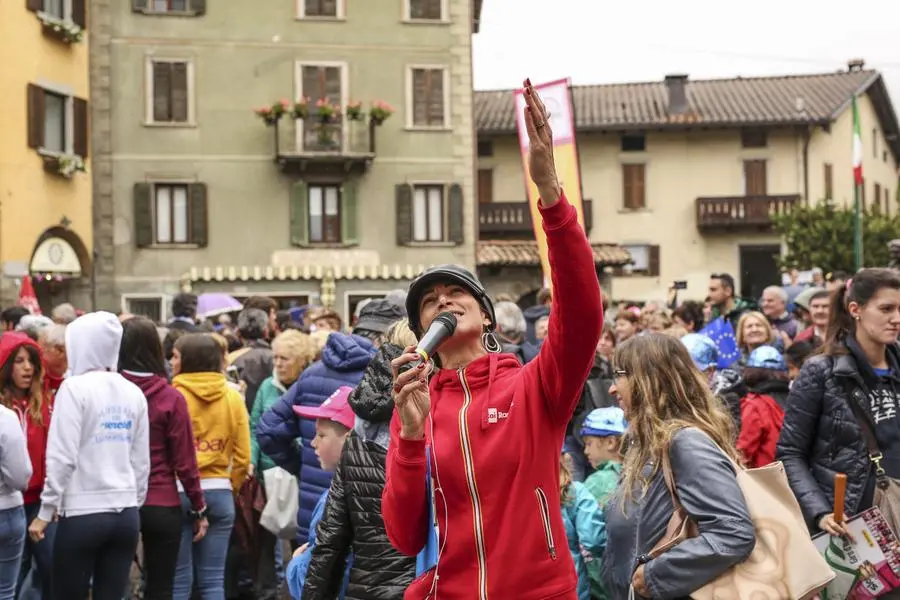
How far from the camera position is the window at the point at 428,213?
3222cm

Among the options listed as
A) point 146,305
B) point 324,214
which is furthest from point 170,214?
point 324,214

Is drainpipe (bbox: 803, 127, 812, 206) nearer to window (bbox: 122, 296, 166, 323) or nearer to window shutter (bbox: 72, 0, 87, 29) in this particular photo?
window (bbox: 122, 296, 166, 323)

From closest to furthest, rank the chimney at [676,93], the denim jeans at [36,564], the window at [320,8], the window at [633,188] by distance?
the denim jeans at [36,564] → the window at [320,8] → the window at [633,188] → the chimney at [676,93]

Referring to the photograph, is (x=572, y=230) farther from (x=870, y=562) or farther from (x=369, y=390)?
(x=870, y=562)

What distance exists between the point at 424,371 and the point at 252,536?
607 cm

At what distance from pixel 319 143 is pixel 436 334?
1116 inches

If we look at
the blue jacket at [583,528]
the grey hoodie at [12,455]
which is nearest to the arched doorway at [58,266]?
the grey hoodie at [12,455]

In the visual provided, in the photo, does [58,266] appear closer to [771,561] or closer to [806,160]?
[771,561]

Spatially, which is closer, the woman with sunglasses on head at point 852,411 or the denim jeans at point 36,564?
the woman with sunglasses on head at point 852,411

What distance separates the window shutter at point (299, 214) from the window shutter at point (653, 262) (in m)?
16.6

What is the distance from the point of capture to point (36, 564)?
716 cm

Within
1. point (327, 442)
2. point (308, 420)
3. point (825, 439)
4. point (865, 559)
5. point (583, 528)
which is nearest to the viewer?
point (865, 559)

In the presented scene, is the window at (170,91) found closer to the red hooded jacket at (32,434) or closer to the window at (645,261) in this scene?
the window at (645,261)

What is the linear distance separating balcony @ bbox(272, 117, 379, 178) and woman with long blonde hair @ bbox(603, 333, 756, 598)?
27096 mm
